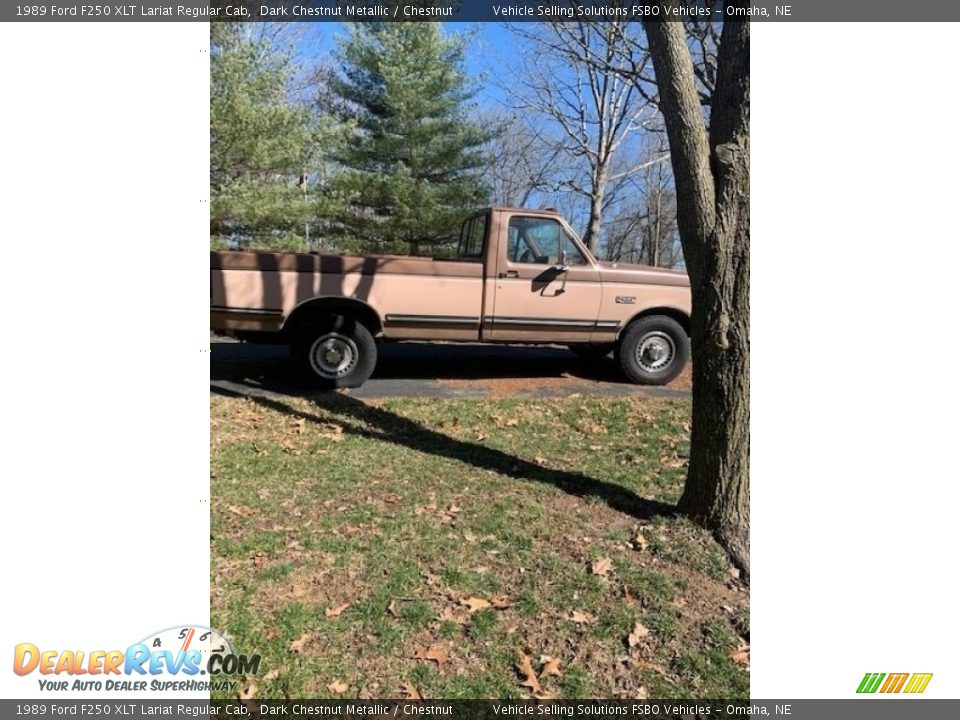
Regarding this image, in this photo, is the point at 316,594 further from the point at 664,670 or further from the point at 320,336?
the point at 320,336

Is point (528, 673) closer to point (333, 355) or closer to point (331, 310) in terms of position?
point (333, 355)

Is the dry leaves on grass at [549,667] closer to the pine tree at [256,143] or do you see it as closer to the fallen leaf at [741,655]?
the fallen leaf at [741,655]

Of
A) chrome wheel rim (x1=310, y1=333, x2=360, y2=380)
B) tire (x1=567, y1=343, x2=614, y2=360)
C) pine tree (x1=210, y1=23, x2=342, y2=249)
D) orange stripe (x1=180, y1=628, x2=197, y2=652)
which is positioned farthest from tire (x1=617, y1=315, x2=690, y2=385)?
pine tree (x1=210, y1=23, x2=342, y2=249)

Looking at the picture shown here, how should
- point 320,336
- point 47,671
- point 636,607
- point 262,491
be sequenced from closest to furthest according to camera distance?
point 47,671
point 636,607
point 262,491
point 320,336

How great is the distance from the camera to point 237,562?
3.20 meters

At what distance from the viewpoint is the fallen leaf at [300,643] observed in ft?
8.40

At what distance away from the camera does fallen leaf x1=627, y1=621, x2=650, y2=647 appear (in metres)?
2.68

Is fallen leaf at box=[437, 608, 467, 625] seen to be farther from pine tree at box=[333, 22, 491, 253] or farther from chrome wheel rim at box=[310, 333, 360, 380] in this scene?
pine tree at box=[333, 22, 491, 253]

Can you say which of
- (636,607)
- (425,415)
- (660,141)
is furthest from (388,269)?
(660,141)

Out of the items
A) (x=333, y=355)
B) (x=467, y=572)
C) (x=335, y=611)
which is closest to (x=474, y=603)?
(x=467, y=572)

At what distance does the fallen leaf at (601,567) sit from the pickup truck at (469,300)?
4.20 m

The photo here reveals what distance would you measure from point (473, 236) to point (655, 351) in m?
2.51

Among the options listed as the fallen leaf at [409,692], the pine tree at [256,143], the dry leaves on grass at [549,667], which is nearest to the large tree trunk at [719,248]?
the dry leaves on grass at [549,667]

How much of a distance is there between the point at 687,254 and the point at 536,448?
2193 millimetres
